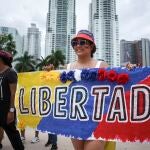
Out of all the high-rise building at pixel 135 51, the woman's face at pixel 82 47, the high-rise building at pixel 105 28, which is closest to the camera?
the woman's face at pixel 82 47

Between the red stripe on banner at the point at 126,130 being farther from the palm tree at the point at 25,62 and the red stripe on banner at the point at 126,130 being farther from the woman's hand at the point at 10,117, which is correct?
the palm tree at the point at 25,62

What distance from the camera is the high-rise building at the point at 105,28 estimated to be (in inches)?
3802

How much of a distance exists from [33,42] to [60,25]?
1358 cm

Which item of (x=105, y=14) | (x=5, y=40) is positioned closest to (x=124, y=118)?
(x=5, y=40)

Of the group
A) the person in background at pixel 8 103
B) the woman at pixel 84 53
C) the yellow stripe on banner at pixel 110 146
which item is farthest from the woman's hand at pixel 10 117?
the yellow stripe on banner at pixel 110 146

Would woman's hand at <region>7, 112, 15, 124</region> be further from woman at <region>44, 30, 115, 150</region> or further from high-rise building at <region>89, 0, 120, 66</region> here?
high-rise building at <region>89, 0, 120, 66</region>

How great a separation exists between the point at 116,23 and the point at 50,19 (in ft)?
64.2

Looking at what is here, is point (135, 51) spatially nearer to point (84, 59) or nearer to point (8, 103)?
point (8, 103)

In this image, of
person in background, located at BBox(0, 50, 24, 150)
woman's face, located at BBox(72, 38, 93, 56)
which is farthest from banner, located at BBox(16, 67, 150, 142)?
person in background, located at BBox(0, 50, 24, 150)

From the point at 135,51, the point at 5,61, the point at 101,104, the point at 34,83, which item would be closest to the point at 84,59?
the point at 101,104

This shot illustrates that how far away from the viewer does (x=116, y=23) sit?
10419 cm

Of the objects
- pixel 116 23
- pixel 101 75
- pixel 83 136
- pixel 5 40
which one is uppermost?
pixel 116 23

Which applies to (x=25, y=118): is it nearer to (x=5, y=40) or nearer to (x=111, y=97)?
(x=111, y=97)

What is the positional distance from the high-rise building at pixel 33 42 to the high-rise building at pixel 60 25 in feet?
25.9
